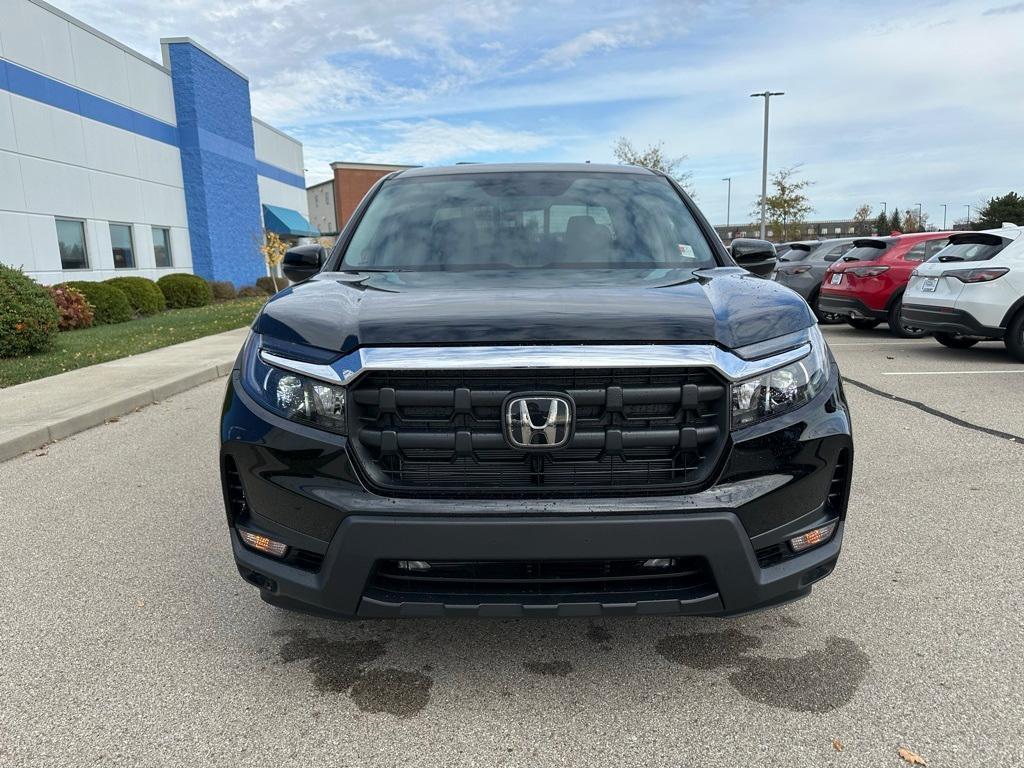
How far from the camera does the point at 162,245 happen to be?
2383 cm

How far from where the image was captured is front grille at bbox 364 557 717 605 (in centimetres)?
218

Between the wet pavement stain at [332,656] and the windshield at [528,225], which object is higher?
the windshield at [528,225]

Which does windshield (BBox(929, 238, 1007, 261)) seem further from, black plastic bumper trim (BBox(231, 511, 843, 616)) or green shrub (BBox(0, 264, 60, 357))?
green shrub (BBox(0, 264, 60, 357))

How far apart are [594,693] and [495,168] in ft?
8.66

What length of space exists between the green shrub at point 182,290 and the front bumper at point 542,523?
21.0 m

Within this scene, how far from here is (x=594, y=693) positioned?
97.2 inches

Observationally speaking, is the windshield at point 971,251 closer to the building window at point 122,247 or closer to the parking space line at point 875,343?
the parking space line at point 875,343

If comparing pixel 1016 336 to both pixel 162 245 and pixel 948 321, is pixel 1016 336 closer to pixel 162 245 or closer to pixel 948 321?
pixel 948 321

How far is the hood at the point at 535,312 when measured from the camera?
222 cm

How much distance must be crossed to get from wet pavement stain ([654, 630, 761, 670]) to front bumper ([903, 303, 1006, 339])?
7.87 metres

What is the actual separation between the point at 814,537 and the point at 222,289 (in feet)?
83.9

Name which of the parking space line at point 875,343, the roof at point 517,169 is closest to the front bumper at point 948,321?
the parking space line at point 875,343

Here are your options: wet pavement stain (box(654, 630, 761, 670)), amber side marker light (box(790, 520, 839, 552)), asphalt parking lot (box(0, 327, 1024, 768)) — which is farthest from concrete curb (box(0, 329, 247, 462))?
amber side marker light (box(790, 520, 839, 552))

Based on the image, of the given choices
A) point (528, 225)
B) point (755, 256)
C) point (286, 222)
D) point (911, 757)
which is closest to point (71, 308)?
point (528, 225)
